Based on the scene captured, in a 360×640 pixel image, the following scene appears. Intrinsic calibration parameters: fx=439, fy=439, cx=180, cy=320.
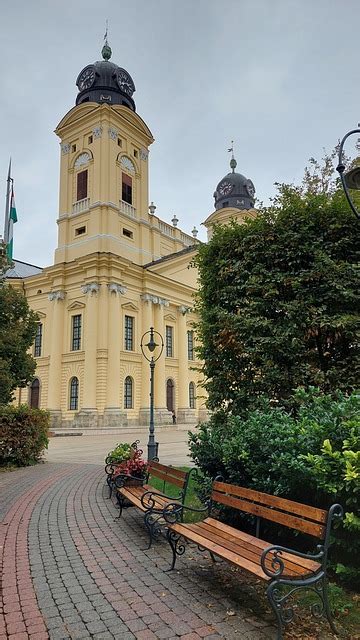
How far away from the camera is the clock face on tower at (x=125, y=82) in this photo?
129 feet

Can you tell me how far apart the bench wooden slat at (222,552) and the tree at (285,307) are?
374cm

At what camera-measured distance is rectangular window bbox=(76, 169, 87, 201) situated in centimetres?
3658

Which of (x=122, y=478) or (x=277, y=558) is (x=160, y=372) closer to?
(x=122, y=478)

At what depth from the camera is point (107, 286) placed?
109ft

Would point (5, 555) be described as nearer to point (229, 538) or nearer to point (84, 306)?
point (229, 538)

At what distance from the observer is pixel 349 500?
12.5 feet

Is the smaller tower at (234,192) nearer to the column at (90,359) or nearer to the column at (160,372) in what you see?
the column at (160,372)

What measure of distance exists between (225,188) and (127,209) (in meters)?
22.1

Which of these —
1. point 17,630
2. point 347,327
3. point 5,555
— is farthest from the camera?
point 347,327

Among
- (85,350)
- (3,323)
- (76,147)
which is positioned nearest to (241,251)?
(3,323)

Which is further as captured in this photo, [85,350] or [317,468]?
[85,350]

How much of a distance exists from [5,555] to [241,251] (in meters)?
6.52

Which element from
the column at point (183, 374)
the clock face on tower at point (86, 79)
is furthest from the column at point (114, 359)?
the clock face on tower at point (86, 79)

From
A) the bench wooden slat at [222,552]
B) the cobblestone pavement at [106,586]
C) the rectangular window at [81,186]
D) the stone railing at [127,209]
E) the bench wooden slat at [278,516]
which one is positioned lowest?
the cobblestone pavement at [106,586]
